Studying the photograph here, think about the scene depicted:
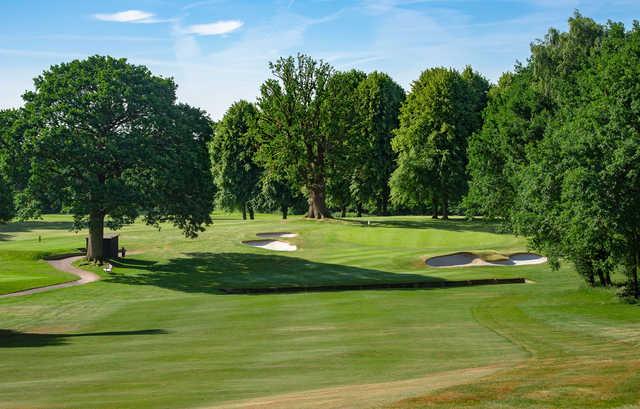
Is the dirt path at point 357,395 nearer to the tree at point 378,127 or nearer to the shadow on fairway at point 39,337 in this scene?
the shadow on fairway at point 39,337

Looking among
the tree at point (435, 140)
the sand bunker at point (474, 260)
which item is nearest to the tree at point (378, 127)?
the tree at point (435, 140)

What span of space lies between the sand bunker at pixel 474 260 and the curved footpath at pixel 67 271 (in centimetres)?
2741

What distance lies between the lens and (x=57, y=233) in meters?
85.7

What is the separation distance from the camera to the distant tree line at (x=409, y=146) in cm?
3456

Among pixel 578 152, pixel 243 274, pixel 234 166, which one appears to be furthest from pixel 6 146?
pixel 234 166

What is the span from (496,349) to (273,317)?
12.2 meters

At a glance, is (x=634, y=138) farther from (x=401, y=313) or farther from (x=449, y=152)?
(x=449, y=152)

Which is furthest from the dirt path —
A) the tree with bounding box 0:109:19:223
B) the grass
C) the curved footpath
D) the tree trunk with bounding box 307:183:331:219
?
the tree trunk with bounding box 307:183:331:219

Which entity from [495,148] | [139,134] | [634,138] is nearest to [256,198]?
[139,134]

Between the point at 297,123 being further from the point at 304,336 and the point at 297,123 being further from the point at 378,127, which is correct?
the point at 304,336

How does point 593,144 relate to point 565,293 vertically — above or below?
above

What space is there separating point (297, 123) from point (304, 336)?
56.7 meters

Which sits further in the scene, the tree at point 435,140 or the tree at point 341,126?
the tree at point 435,140

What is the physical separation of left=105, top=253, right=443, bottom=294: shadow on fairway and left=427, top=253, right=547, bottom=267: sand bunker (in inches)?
283
